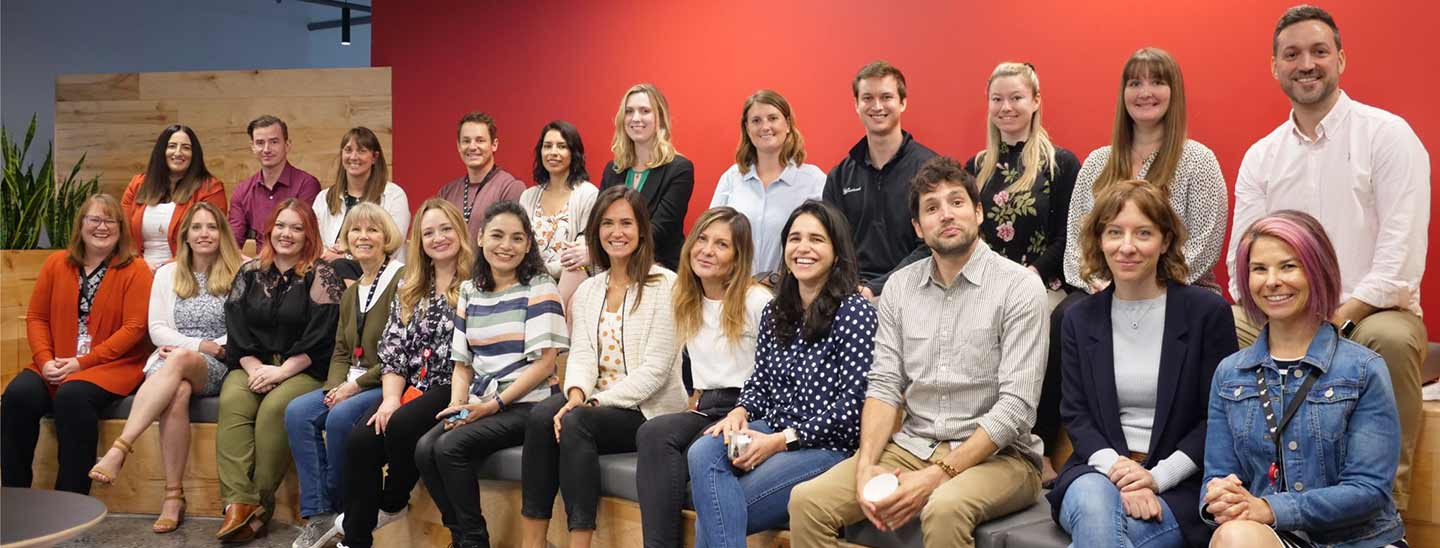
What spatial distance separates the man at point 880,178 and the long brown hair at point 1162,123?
0.76 meters

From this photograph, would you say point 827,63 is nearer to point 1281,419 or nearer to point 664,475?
point 664,475

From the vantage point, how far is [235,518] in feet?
15.3

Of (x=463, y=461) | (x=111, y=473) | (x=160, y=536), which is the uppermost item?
(x=463, y=461)

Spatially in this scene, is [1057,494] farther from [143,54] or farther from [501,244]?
[143,54]

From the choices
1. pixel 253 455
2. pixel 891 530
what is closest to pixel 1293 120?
pixel 891 530

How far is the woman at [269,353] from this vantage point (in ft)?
15.7

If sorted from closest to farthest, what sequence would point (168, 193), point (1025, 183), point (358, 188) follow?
point (1025, 183)
point (358, 188)
point (168, 193)

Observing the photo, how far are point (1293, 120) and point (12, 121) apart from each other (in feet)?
28.2

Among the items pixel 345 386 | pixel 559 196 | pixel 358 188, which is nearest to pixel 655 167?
pixel 559 196

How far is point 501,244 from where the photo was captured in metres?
4.28

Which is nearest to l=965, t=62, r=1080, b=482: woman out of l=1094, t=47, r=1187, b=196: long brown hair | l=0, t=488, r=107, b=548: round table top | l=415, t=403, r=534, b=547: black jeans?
l=1094, t=47, r=1187, b=196: long brown hair

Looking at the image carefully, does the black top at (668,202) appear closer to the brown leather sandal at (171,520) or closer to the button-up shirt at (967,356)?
A: the button-up shirt at (967,356)

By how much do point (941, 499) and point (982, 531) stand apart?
128mm

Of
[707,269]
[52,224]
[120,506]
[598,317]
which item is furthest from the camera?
[52,224]
